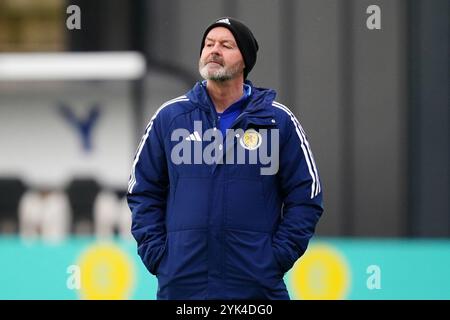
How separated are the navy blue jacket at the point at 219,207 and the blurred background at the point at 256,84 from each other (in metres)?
1.35

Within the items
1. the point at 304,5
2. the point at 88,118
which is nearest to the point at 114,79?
the point at 88,118

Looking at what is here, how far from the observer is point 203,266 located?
11.7 feet

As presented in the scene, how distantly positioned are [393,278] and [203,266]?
1648mm

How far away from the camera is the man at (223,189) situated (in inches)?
140

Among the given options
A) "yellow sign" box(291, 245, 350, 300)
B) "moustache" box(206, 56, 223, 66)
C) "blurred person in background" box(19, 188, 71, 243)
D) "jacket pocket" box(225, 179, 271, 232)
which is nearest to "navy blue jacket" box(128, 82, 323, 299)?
"jacket pocket" box(225, 179, 271, 232)

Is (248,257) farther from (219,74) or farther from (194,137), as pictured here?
(219,74)

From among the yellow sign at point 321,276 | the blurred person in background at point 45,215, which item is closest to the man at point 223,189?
the yellow sign at point 321,276

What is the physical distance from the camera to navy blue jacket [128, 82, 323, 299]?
357 cm

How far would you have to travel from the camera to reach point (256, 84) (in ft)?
16.4
